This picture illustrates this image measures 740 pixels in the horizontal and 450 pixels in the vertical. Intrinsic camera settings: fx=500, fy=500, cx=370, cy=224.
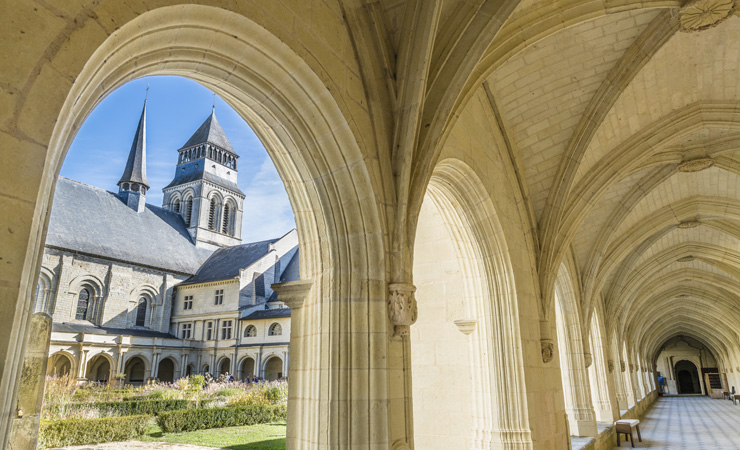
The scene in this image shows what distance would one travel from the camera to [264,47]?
8.41 ft

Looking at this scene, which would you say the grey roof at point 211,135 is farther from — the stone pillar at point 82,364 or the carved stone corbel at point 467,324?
the carved stone corbel at point 467,324

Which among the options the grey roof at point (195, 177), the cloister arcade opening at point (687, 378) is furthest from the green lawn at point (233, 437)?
the cloister arcade opening at point (687, 378)

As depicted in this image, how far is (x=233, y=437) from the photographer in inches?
330

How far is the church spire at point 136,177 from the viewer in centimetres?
2945

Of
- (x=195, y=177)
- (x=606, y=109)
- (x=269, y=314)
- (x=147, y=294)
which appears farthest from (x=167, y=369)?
(x=606, y=109)

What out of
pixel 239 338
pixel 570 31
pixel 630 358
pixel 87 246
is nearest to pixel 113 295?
pixel 87 246

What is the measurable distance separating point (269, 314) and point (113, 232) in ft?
29.1

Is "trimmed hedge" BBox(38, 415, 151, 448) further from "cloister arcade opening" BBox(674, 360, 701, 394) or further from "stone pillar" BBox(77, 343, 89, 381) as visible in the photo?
"cloister arcade opening" BBox(674, 360, 701, 394)

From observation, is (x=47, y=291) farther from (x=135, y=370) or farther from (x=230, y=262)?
(x=230, y=262)

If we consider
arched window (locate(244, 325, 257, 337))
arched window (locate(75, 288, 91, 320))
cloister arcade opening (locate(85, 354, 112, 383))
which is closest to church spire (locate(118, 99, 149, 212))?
arched window (locate(75, 288, 91, 320))

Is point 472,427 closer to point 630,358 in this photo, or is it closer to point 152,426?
point 152,426

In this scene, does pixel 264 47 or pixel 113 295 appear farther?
pixel 113 295

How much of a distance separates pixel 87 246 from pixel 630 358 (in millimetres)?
23266

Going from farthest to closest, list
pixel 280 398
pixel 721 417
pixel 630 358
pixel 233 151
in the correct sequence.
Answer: pixel 233 151 → pixel 630 358 → pixel 721 417 → pixel 280 398
